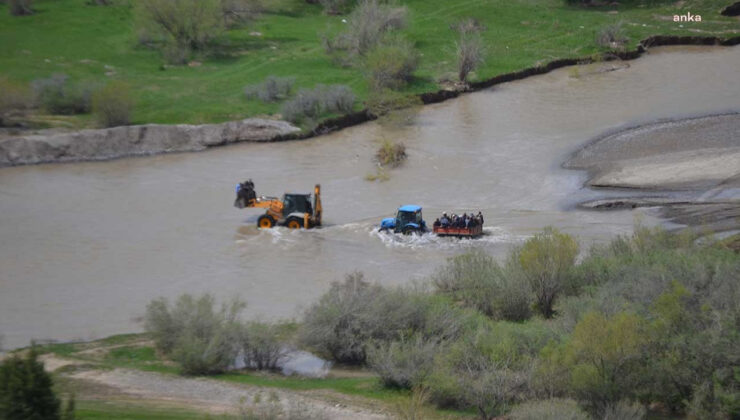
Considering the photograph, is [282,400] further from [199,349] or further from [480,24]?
[480,24]

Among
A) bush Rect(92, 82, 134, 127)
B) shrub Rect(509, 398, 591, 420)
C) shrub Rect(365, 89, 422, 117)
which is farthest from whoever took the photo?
shrub Rect(365, 89, 422, 117)

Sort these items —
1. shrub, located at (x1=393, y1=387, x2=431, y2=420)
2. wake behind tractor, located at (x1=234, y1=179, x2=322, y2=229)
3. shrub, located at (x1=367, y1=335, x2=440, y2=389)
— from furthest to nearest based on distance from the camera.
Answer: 1. wake behind tractor, located at (x1=234, y1=179, x2=322, y2=229)
2. shrub, located at (x1=367, y1=335, x2=440, y2=389)
3. shrub, located at (x1=393, y1=387, x2=431, y2=420)

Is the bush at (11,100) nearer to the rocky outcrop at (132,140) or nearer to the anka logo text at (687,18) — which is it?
the rocky outcrop at (132,140)

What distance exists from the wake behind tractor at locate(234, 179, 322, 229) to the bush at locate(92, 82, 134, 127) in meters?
13.4

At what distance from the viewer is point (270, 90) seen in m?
48.4

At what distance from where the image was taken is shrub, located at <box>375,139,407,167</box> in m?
40.6

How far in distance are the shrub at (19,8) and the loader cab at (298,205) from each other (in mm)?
34624

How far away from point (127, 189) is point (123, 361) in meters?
17.1

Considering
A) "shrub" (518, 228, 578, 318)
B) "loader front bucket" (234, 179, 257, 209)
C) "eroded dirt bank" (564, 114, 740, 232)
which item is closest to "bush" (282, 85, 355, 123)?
"eroded dirt bank" (564, 114, 740, 232)

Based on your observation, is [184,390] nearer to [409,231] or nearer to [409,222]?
[409,231]

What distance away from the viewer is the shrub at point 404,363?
19375 millimetres

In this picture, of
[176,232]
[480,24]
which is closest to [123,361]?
[176,232]

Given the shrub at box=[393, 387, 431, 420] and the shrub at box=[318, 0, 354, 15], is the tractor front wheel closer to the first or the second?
the shrub at box=[393, 387, 431, 420]

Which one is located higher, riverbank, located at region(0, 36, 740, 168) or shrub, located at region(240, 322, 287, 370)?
riverbank, located at region(0, 36, 740, 168)
